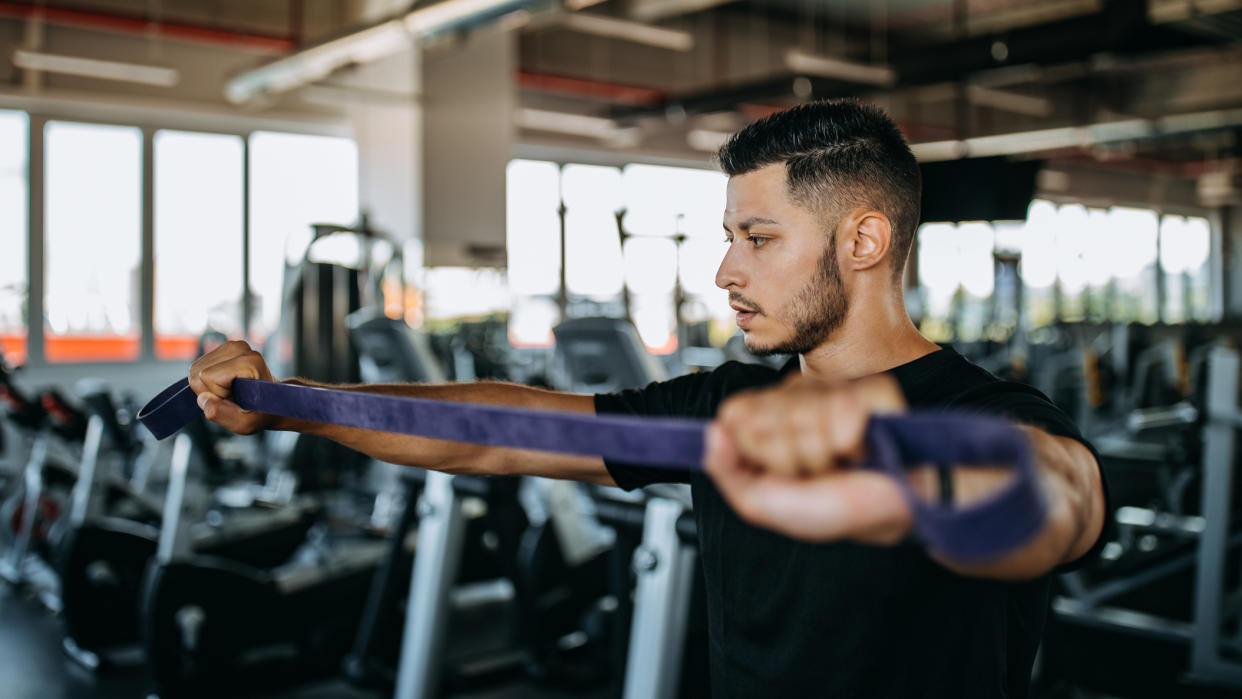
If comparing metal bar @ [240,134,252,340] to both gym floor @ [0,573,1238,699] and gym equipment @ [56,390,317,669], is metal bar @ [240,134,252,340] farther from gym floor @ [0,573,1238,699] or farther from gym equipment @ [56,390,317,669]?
gym floor @ [0,573,1238,699]

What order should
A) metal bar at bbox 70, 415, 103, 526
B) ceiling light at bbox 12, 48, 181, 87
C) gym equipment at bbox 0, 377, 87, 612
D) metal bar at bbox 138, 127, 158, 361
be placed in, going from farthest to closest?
metal bar at bbox 138, 127, 158, 361
ceiling light at bbox 12, 48, 181, 87
gym equipment at bbox 0, 377, 87, 612
metal bar at bbox 70, 415, 103, 526

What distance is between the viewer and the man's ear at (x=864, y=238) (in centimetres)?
127

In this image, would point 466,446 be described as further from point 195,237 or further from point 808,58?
point 195,237

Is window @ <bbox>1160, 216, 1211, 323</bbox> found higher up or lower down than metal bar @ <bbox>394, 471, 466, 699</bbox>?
higher up

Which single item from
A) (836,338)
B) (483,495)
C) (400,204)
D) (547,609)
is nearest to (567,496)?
(547,609)

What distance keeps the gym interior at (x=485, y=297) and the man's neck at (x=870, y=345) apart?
0.24m

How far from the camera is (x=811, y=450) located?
0.66 metres

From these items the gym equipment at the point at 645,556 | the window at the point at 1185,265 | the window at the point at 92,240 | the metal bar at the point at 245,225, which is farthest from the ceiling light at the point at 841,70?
the window at the point at 1185,265

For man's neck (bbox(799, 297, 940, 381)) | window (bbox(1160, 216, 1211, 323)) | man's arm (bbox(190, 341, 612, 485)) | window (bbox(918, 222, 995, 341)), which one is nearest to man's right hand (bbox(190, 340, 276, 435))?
man's arm (bbox(190, 341, 612, 485))

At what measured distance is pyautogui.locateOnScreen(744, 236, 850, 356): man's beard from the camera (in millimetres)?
1266

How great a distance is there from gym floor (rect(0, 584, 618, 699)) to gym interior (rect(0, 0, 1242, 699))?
0.08 ft

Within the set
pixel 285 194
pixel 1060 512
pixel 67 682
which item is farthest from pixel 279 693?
pixel 285 194

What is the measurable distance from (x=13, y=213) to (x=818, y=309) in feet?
29.9

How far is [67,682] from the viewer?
3.83 meters
